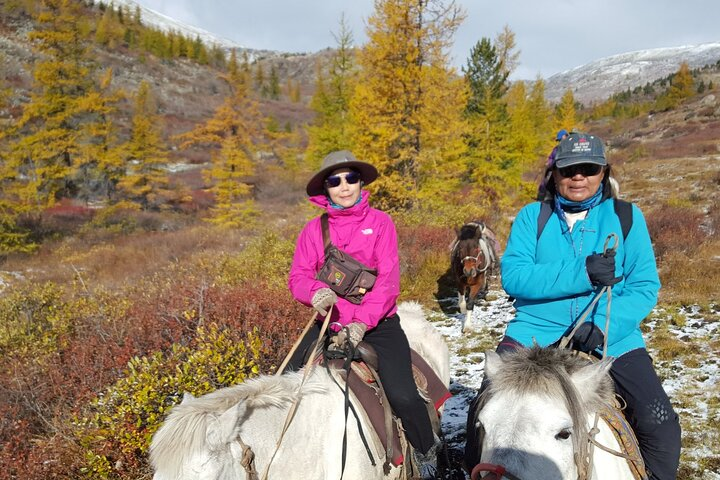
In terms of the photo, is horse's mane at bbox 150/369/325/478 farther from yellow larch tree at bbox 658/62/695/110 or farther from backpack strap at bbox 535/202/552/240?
yellow larch tree at bbox 658/62/695/110

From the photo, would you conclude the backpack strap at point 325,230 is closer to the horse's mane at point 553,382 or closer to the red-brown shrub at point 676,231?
the horse's mane at point 553,382

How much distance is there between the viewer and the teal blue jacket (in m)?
2.20

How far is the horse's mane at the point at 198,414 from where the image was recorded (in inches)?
70.9

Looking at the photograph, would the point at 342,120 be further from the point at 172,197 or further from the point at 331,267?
the point at 331,267

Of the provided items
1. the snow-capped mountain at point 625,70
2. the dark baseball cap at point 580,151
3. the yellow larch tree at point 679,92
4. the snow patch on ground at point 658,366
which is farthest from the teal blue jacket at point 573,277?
the snow-capped mountain at point 625,70

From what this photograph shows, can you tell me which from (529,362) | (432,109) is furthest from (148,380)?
(432,109)

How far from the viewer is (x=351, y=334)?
284cm

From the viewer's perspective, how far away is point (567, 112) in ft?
101

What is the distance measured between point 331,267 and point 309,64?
15401cm

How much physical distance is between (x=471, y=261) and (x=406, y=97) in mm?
8942

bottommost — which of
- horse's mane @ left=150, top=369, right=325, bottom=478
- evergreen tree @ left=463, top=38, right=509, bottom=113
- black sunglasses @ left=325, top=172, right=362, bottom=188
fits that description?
horse's mane @ left=150, top=369, right=325, bottom=478

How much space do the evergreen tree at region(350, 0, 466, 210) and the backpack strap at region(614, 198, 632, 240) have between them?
12959 millimetres

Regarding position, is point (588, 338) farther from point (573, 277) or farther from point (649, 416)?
point (649, 416)

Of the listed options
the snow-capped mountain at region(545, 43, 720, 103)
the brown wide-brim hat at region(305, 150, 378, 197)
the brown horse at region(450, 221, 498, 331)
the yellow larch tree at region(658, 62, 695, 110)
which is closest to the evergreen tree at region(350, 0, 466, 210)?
the brown horse at region(450, 221, 498, 331)
